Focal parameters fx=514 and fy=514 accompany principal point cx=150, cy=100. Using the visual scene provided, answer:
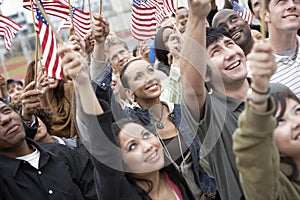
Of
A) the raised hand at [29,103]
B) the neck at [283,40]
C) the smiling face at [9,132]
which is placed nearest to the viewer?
the smiling face at [9,132]

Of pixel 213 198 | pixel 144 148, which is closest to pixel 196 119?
pixel 144 148

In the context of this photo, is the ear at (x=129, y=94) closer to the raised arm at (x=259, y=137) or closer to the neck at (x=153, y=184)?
the neck at (x=153, y=184)

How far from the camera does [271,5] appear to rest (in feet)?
9.64

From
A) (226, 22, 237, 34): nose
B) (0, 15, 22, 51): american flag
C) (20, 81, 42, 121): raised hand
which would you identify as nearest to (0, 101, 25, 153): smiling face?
(20, 81, 42, 121): raised hand

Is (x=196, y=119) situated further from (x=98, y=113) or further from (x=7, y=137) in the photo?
(x=7, y=137)

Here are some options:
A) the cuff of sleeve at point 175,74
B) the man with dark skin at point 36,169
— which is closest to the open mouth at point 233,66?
the cuff of sleeve at point 175,74

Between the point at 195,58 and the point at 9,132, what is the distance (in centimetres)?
119

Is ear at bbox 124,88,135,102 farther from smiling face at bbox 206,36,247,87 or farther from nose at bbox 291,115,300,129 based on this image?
nose at bbox 291,115,300,129

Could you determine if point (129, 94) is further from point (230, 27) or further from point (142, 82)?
point (230, 27)

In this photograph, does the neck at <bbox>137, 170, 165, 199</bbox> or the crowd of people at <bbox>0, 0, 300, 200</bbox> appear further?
the neck at <bbox>137, 170, 165, 199</bbox>

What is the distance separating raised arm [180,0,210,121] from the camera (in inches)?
85.3

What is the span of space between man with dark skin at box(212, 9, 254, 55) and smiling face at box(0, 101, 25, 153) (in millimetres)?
1577

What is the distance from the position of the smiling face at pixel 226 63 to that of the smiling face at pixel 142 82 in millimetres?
565

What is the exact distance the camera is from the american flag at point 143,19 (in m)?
5.27
